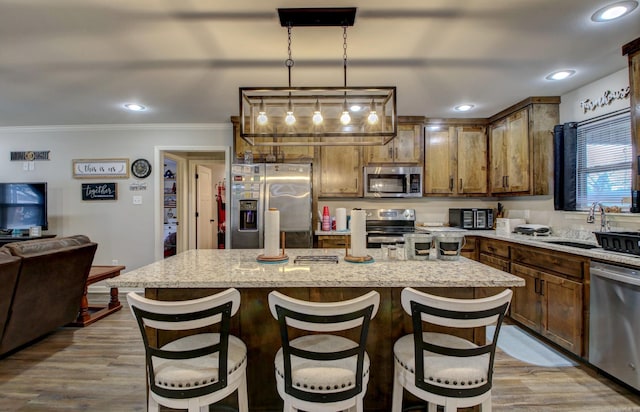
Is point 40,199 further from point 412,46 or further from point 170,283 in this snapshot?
point 412,46

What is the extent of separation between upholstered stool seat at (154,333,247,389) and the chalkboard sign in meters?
3.94

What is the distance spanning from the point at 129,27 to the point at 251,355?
7.28 feet

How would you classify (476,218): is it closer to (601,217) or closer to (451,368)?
(601,217)

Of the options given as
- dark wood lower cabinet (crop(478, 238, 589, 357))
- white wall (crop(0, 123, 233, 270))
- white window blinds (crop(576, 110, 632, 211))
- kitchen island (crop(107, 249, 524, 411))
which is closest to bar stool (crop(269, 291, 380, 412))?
kitchen island (crop(107, 249, 524, 411))

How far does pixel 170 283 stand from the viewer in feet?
4.77

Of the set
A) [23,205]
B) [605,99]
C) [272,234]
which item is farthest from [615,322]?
[23,205]

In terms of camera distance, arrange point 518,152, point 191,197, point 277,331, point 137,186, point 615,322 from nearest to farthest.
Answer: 1. point 277,331
2. point 615,322
3. point 518,152
4. point 137,186
5. point 191,197

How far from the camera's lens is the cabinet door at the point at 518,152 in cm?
339

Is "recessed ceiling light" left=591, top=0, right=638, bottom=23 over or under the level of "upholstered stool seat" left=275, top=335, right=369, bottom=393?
over

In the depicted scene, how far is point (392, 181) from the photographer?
4.12 m

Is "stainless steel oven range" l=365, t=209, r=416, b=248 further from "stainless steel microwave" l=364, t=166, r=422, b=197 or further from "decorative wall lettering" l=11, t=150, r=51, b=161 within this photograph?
"decorative wall lettering" l=11, t=150, r=51, b=161

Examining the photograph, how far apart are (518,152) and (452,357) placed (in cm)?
311

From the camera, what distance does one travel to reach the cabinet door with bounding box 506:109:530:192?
3.39 meters

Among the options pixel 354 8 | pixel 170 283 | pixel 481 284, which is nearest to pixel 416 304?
pixel 481 284
